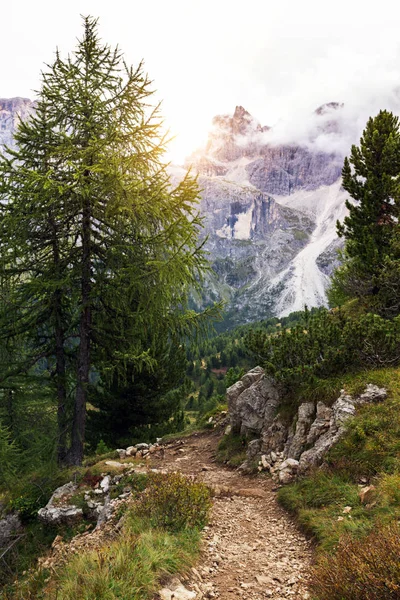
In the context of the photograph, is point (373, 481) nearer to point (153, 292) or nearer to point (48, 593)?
point (48, 593)

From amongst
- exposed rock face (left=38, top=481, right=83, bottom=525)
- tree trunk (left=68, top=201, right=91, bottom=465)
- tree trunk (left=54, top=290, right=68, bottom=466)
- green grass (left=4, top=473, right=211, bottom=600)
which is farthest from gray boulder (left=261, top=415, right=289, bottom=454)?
tree trunk (left=54, top=290, right=68, bottom=466)

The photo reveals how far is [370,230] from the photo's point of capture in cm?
1669

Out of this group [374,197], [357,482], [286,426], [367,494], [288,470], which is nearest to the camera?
[367,494]

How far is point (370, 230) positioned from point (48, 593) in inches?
694

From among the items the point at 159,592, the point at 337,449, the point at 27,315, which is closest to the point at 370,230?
the point at 337,449

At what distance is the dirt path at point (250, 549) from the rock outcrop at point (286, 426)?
85cm

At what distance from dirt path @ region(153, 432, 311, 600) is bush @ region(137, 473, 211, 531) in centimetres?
36

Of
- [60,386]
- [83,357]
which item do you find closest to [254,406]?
[83,357]

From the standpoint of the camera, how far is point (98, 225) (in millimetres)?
10922

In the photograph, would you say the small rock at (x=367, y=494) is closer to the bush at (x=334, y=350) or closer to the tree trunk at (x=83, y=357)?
the bush at (x=334, y=350)

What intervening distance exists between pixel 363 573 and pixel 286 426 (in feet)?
23.5

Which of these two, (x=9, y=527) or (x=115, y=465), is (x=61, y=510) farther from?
(x=9, y=527)

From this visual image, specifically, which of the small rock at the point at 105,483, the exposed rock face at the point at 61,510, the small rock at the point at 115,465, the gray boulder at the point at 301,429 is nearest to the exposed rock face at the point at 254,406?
the gray boulder at the point at 301,429

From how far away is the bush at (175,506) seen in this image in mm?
6195
